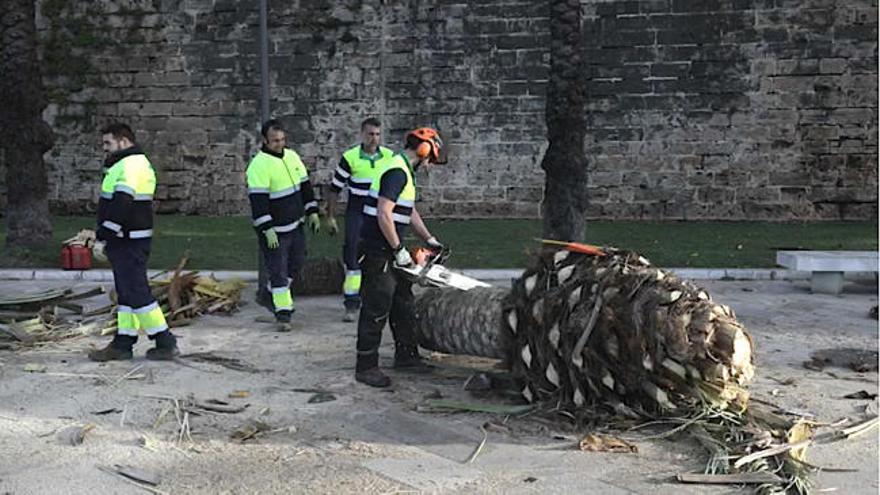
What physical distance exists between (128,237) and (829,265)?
23.2ft

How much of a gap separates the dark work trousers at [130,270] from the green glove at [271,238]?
1352 millimetres

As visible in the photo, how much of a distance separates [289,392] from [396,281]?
108cm

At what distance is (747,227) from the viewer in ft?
51.2

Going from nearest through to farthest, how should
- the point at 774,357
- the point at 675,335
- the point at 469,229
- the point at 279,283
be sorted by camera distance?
the point at 675,335, the point at 774,357, the point at 279,283, the point at 469,229

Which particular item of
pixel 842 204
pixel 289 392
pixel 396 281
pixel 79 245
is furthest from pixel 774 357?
pixel 842 204

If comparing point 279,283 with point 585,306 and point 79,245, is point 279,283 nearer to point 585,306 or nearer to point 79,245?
point 585,306

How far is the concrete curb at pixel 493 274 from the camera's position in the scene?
10773mm

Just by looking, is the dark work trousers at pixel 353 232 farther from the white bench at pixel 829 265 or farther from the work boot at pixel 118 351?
the white bench at pixel 829 265

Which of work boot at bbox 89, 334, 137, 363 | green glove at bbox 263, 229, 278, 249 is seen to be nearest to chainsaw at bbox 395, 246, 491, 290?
green glove at bbox 263, 229, 278, 249

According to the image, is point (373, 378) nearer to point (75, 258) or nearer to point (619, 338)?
point (619, 338)

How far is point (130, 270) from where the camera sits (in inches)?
275

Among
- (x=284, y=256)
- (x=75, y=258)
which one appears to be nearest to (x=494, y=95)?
(x=75, y=258)

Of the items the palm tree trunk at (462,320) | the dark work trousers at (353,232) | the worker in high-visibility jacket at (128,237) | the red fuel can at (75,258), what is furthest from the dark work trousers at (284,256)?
the red fuel can at (75,258)

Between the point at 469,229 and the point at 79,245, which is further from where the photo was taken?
the point at 469,229
